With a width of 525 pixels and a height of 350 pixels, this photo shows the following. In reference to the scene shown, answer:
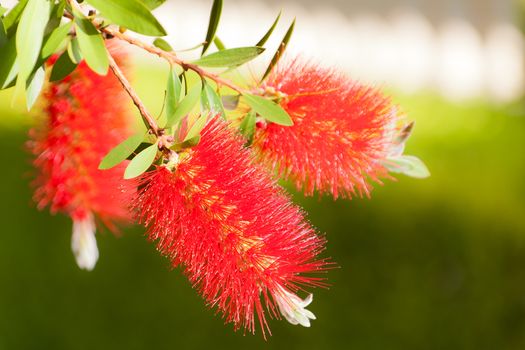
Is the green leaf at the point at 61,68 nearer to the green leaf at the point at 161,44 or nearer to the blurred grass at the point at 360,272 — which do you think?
the green leaf at the point at 161,44

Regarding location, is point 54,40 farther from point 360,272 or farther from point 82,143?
point 360,272

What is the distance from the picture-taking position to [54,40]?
0.66 m

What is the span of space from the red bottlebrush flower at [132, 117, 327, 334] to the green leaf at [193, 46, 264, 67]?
0.25ft

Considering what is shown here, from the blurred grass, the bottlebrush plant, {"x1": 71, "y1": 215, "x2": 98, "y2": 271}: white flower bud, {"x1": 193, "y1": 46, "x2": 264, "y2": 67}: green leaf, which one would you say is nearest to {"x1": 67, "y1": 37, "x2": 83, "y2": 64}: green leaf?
the bottlebrush plant

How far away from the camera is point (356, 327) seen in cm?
286

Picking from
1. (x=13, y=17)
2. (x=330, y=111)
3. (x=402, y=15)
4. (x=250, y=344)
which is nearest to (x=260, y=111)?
(x=330, y=111)

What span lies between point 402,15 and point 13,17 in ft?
16.4

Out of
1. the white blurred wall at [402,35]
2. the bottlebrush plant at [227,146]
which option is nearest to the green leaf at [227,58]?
the bottlebrush plant at [227,146]

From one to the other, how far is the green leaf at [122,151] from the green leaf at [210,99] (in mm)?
81

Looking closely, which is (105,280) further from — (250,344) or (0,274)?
(250,344)

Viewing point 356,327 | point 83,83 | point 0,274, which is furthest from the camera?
point 356,327

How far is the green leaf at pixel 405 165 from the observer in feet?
2.72

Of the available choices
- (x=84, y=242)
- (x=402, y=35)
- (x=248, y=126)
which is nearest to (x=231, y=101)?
(x=248, y=126)

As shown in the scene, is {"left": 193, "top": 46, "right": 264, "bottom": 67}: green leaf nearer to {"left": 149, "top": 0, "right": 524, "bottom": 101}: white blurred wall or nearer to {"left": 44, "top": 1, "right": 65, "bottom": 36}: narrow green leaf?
{"left": 44, "top": 1, "right": 65, "bottom": 36}: narrow green leaf
